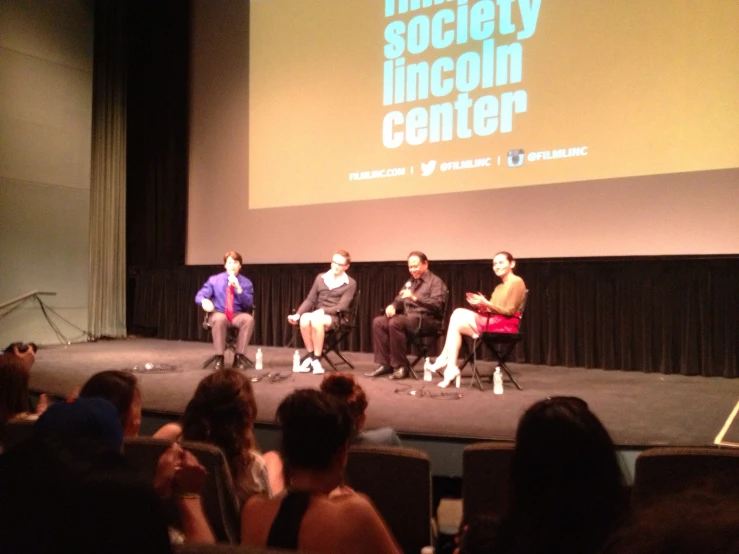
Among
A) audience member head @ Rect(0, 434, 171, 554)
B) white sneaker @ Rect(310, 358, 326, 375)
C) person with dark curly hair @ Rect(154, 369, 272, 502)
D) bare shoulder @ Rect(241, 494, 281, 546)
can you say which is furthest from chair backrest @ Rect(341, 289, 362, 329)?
audience member head @ Rect(0, 434, 171, 554)

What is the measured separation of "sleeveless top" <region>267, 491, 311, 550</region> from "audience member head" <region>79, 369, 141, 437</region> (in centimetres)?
78

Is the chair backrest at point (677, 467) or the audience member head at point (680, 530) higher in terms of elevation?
the audience member head at point (680, 530)

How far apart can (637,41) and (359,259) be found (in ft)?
10.6

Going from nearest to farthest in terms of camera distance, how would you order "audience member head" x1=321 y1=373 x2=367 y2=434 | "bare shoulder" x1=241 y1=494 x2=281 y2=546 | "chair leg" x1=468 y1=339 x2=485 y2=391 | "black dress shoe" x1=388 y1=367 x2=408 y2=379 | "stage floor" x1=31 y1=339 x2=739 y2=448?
"bare shoulder" x1=241 y1=494 x2=281 y2=546, "audience member head" x1=321 y1=373 x2=367 y2=434, "stage floor" x1=31 y1=339 x2=739 y2=448, "chair leg" x1=468 y1=339 x2=485 y2=391, "black dress shoe" x1=388 y1=367 x2=408 y2=379

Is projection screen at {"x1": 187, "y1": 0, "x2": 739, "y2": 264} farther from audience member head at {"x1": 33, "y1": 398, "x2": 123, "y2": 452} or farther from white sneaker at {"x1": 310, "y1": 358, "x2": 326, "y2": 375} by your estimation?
audience member head at {"x1": 33, "y1": 398, "x2": 123, "y2": 452}

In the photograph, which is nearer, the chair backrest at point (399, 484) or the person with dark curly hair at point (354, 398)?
the chair backrest at point (399, 484)

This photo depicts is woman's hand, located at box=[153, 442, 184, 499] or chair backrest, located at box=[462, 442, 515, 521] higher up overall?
woman's hand, located at box=[153, 442, 184, 499]

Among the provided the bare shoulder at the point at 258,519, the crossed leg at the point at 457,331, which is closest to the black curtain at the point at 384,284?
the crossed leg at the point at 457,331

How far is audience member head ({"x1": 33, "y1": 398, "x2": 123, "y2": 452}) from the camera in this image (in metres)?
0.82

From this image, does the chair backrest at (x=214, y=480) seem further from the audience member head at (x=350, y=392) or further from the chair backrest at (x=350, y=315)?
the chair backrest at (x=350, y=315)

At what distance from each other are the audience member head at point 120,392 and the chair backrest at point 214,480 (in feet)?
0.78

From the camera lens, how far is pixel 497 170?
5375 mm

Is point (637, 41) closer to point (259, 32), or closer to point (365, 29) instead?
point (365, 29)

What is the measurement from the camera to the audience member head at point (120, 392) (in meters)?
1.63
